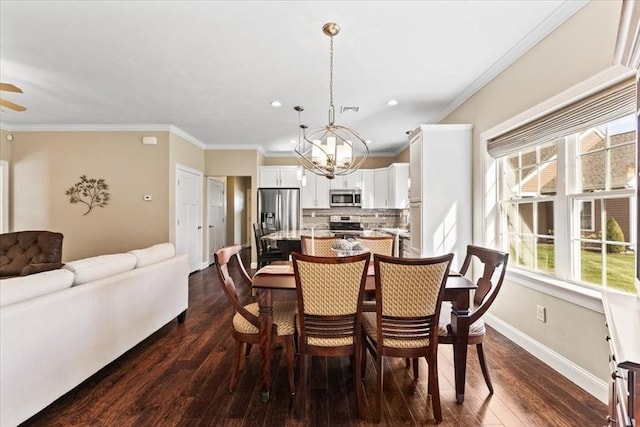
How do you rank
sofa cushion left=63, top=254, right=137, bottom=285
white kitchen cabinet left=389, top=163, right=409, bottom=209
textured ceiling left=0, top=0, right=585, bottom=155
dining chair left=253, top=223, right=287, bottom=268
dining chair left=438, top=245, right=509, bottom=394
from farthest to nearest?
1. white kitchen cabinet left=389, top=163, right=409, bottom=209
2. dining chair left=253, top=223, right=287, bottom=268
3. textured ceiling left=0, top=0, right=585, bottom=155
4. sofa cushion left=63, top=254, right=137, bottom=285
5. dining chair left=438, top=245, right=509, bottom=394

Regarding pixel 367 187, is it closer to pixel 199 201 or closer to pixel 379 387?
pixel 199 201

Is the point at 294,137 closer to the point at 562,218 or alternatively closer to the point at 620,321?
the point at 562,218

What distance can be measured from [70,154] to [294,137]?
375cm

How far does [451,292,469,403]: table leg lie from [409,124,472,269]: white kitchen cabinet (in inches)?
65.5

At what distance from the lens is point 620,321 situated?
113 centimetres

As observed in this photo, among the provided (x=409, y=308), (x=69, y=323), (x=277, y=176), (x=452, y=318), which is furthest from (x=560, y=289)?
(x=277, y=176)

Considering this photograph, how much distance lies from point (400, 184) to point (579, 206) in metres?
3.87

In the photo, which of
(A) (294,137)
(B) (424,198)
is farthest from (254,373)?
(A) (294,137)

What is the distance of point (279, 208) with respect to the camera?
Answer: 21.3ft

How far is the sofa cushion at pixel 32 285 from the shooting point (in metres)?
1.58

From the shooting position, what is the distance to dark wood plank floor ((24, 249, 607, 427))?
1747 millimetres

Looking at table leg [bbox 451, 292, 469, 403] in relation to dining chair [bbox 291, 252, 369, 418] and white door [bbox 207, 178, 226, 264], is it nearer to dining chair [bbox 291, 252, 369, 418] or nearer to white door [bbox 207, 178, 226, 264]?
dining chair [bbox 291, 252, 369, 418]

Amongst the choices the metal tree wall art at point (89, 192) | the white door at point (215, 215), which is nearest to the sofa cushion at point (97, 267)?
the metal tree wall art at point (89, 192)

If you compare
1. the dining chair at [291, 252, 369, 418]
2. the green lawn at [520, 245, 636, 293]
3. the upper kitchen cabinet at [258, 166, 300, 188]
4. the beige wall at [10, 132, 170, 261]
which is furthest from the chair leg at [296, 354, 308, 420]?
the upper kitchen cabinet at [258, 166, 300, 188]
